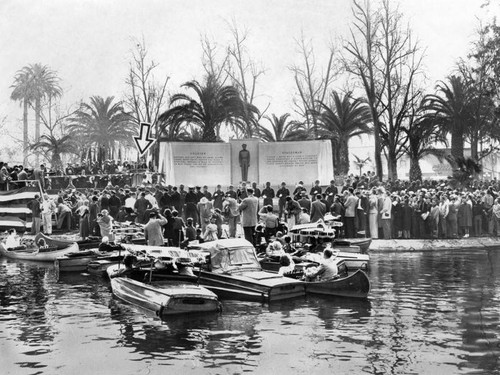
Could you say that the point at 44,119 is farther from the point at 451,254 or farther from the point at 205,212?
the point at 451,254

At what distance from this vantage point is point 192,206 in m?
31.0

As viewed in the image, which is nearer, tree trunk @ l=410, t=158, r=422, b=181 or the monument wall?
the monument wall

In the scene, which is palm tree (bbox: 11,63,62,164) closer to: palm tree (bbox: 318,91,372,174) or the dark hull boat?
palm tree (bbox: 318,91,372,174)

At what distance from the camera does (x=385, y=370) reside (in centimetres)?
1134

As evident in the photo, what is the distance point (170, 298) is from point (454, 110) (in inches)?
1269

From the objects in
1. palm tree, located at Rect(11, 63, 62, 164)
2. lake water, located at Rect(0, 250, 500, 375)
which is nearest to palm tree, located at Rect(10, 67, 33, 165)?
palm tree, located at Rect(11, 63, 62, 164)

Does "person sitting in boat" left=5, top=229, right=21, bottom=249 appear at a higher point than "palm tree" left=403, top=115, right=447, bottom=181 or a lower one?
lower

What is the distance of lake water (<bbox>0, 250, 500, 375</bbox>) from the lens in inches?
464

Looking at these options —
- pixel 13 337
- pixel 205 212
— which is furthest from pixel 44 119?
pixel 13 337

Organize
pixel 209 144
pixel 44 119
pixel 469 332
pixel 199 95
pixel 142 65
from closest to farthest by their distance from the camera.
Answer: pixel 469 332 < pixel 209 144 < pixel 199 95 < pixel 142 65 < pixel 44 119

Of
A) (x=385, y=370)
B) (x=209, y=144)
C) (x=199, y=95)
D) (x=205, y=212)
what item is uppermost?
(x=199, y=95)

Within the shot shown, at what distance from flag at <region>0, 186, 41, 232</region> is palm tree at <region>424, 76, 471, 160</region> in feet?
77.7

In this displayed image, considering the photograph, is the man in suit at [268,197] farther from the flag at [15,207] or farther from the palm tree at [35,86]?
the palm tree at [35,86]

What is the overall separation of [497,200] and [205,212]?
13.0 metres
